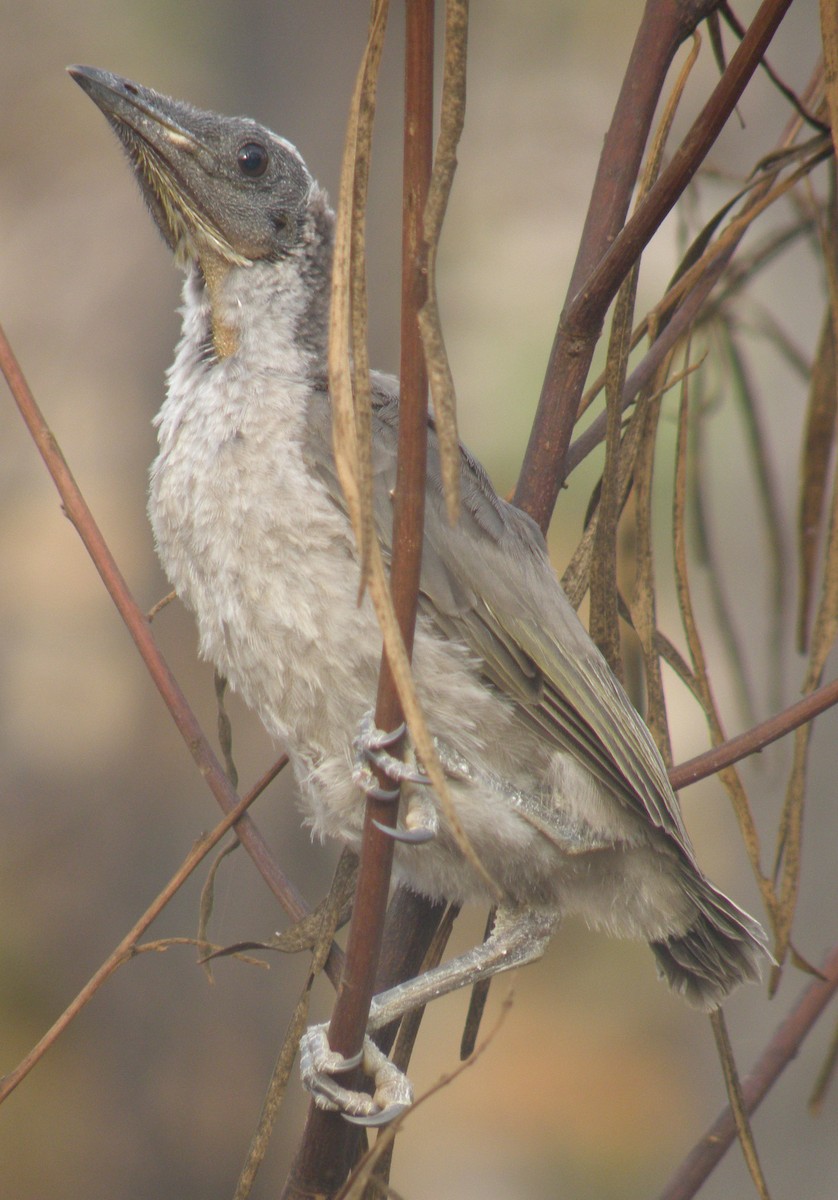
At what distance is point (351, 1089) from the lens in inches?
70.9

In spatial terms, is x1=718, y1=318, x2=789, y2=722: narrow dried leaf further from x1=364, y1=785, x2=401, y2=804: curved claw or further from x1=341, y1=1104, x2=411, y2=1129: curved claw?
x1=364, y1=785, x2=401, y2=804: curved claw

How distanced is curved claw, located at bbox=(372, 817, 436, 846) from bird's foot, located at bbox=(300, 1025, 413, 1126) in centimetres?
28

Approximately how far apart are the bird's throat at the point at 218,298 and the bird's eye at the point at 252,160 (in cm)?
19

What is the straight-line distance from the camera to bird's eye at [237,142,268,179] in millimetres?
2615

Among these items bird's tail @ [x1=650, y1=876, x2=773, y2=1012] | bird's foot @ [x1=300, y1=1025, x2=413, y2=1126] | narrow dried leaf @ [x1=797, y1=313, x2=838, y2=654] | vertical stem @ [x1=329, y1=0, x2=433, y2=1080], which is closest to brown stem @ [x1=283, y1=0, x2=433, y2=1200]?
vertical stem @ [x1=329, y1=0, x2=433, y2=1080]

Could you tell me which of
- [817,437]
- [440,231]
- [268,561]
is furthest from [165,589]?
[440,231]

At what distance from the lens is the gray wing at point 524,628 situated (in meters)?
2.13

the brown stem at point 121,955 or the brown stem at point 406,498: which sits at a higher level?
the brown stem at point 406,498

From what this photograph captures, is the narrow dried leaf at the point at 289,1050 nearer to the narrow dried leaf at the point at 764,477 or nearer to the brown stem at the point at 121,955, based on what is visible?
the brown stem at the point at 121,955

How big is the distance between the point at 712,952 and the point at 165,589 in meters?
3.60

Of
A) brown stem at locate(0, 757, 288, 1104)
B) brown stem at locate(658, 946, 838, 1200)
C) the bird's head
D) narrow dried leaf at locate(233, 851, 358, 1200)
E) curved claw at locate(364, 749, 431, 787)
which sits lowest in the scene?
brown stem at locate(658, 946, 838, 1200)

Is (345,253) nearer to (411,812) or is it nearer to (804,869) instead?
(411,812)

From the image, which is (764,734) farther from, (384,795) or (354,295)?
(354,295)

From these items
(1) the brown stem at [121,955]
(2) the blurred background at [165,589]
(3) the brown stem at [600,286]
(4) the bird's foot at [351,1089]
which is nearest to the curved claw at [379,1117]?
(4) the bird's foot at [351,1089]
